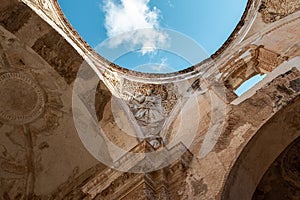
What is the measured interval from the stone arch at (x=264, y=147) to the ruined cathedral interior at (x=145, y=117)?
0.01 metres

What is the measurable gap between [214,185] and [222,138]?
2.90 feet

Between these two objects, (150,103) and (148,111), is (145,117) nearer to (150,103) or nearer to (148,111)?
(148,111)

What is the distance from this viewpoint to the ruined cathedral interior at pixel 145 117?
5941 millimetres

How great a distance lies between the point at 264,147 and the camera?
5.88 m

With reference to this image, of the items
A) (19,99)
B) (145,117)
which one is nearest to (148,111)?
(145,117)

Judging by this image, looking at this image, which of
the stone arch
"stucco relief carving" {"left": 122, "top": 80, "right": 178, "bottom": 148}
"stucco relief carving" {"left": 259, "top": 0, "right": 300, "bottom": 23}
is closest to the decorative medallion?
"stucco relief carving" {"left": 122, "top": 80, "right": 178, "bottom": 148}

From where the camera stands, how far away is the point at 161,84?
361 inches

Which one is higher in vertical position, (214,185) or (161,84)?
(161,84)

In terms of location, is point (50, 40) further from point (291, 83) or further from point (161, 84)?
point (291, 83)

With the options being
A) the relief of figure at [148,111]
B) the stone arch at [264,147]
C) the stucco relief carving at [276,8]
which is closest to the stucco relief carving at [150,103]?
the relief of figure at [148,111]

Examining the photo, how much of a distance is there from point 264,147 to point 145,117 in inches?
110

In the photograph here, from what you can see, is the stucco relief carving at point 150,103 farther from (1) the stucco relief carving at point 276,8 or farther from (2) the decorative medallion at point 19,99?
(1) the stucco relief carving at point 276,8

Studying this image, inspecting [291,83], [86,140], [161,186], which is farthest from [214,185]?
[86,140]

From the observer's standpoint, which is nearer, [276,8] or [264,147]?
[264,147]
